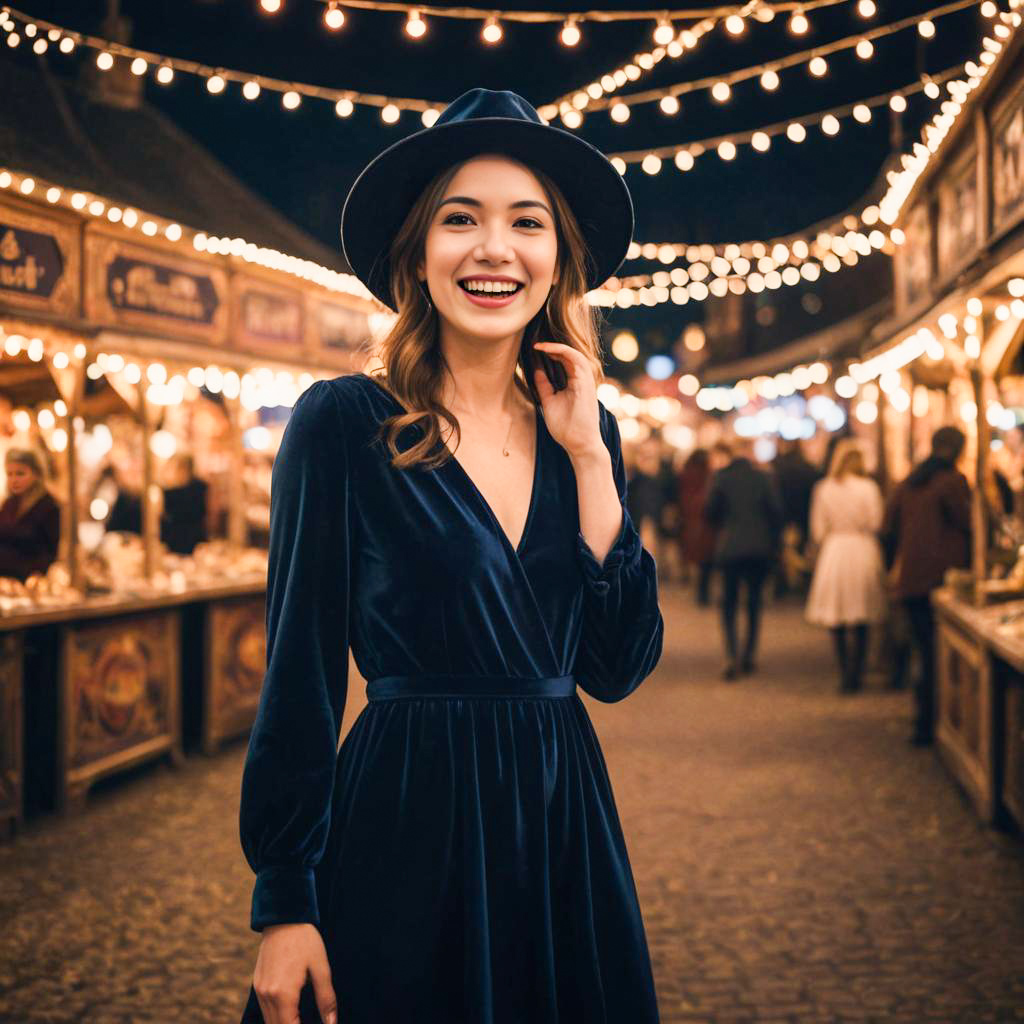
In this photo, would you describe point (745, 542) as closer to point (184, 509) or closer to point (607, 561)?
point (184, 509)

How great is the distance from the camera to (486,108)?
211cm

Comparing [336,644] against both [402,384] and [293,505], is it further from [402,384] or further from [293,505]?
[402,384]

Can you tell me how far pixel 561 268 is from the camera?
7.54ft

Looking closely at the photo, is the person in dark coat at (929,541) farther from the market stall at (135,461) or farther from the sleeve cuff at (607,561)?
the sleeve cuff at (607,561)

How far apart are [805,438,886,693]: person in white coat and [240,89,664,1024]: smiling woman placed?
8.24 metres

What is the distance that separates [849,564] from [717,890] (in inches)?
204

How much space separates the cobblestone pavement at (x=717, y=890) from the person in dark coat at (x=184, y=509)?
1.44m

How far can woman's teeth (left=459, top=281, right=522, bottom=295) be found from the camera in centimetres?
210

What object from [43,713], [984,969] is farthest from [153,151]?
[984,969]

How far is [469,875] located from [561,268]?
41.2 inches

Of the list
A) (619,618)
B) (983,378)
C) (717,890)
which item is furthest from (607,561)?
(983,378)

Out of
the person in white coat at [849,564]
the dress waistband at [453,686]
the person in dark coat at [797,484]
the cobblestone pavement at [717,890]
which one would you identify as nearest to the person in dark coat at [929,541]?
the cobblestone pavement at [717,890]

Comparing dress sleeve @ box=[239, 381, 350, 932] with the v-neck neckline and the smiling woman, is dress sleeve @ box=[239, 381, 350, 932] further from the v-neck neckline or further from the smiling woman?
the v-neck neckline

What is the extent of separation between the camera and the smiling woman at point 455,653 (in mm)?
1874
